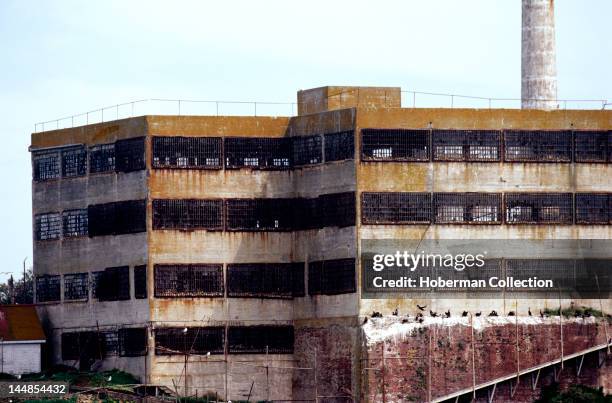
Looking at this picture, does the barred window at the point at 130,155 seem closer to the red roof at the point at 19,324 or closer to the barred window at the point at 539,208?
the red roof at the point at 19,324

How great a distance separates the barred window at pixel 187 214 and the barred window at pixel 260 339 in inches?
274

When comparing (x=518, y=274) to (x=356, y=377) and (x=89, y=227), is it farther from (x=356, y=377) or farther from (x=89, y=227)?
(x=89, y=227)

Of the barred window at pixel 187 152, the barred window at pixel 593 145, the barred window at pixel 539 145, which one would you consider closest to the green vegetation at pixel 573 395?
the barred window at pixel 539 145

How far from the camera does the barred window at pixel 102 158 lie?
135 m

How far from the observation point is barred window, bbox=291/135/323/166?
131125mm

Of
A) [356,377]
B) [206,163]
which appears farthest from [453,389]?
[206,163]

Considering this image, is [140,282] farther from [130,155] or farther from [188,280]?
[130,155]

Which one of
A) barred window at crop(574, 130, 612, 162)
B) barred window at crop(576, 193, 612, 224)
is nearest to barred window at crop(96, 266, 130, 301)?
barred window at crop(576, 193, 612, 224)

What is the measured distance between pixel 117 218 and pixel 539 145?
28135 millimetres

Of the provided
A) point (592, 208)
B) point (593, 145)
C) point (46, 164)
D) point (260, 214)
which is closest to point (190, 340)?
point (260, 214)

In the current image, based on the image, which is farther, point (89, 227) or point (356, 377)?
point (89, 227)

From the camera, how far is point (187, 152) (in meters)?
132

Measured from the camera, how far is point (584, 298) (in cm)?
12988

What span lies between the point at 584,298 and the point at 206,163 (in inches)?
1023
